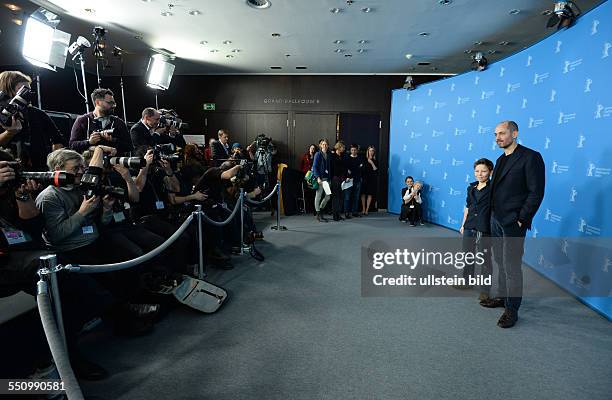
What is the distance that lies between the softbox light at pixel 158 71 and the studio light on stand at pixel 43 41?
1.80m

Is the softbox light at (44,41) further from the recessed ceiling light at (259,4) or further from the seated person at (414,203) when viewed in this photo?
the seated person at (414,203)

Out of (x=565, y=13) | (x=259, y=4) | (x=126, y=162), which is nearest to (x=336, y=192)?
(x=259, y=4)

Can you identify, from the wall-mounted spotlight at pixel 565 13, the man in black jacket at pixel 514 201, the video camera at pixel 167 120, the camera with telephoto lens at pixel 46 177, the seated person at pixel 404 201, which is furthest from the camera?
the seated person at pixel 404 201

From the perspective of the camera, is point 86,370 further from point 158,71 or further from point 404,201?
point 158,71

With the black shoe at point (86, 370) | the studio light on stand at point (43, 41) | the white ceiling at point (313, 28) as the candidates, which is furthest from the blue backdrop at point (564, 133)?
the studio light on stand at point (43, 41)

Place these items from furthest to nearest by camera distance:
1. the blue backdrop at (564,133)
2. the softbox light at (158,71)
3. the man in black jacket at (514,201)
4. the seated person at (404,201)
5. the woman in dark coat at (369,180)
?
the woman in dark coat at (369,180) → the seated person at (404,201) → the softbox light at (158,71) → the blue backdrop at (564,133) → the man in black jacket at (514,201)

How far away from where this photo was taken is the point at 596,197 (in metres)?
2.97

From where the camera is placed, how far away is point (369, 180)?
7574 millimetres

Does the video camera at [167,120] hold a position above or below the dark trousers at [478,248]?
above

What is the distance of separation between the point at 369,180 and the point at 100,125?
5.48 meters

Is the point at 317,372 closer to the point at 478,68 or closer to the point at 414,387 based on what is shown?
the point at 414,387

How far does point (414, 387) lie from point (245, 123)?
7.51m

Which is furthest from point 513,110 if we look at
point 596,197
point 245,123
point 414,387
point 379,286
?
point 245,123

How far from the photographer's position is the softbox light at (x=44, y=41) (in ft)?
13.9
